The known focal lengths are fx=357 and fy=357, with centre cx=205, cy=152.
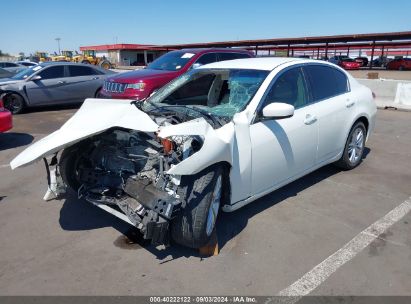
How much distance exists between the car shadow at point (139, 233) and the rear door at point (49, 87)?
7.73 m

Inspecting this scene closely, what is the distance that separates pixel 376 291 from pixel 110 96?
769 cm

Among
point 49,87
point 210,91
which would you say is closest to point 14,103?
point 49,87

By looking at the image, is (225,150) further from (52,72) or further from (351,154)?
(52,72)

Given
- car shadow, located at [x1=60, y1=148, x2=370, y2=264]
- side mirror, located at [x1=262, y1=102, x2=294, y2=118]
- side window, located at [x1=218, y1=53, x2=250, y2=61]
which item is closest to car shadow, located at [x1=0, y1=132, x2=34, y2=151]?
car shadow, located at [x1=60, y1=148, x2=370, y2=264]

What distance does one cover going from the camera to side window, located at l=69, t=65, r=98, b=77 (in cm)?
1171

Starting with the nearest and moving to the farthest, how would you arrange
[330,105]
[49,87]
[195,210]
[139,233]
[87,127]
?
[195,210]
[87,127]
[139,233]
[330,105]
[49,87]

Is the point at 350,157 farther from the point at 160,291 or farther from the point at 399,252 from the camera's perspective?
the point at 160,291

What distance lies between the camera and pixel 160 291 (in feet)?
9.18

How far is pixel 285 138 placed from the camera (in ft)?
12.7

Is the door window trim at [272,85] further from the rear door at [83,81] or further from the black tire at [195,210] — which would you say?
the rear door at [83,81]

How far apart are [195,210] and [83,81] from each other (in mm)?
9993

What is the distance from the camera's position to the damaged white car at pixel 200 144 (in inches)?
121

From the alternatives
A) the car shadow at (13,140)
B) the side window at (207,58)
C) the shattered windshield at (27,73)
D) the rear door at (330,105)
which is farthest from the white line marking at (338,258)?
the shattered windshield at (27,73)

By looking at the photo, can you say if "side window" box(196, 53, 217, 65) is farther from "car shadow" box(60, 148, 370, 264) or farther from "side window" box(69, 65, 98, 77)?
"car shadow" box(60, 148, 370, 264)
